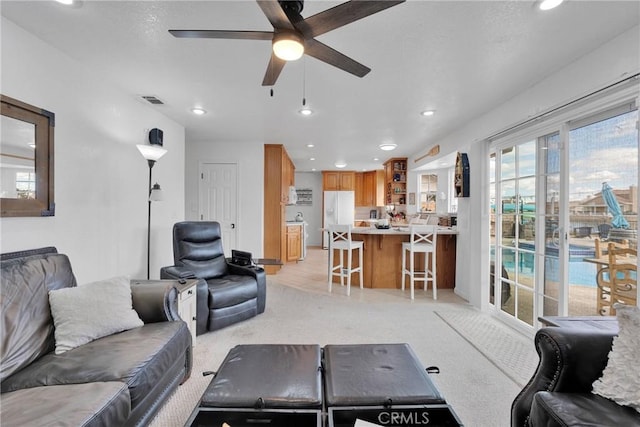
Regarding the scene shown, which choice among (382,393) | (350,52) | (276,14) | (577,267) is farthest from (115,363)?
(577,267)

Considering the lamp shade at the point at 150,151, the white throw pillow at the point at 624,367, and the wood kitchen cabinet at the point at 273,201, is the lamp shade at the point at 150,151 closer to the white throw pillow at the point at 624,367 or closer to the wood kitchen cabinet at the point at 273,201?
the wood kitchen cabinet at the point at 273,201

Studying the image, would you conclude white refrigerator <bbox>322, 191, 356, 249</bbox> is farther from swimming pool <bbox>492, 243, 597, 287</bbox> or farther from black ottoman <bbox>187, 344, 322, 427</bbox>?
black ottoman <bbox>187, 344, 322, 427</bbox>

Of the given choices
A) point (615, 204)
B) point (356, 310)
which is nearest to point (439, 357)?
point (356, 310)

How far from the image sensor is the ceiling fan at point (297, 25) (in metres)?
1.27

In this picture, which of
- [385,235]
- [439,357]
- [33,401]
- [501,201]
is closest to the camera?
[33,401]

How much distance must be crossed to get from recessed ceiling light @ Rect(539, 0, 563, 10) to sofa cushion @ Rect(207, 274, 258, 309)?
3.25m

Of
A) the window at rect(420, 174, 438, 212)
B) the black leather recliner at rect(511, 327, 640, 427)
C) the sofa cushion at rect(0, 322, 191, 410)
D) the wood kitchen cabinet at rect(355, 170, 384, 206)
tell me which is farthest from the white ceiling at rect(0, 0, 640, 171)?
the wood kitchen cabinet at rect(355, 170, 384, 206)

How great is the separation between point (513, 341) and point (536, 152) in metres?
1.85

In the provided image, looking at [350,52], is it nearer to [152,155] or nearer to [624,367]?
[152,155]

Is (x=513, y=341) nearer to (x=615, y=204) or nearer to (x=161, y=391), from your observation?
(x=615, y=204)

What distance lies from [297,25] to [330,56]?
297mm

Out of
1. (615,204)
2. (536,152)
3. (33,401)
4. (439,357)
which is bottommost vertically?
(439,357)

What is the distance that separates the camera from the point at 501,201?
333 cm

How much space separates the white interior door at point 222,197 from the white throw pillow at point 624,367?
491 cm
